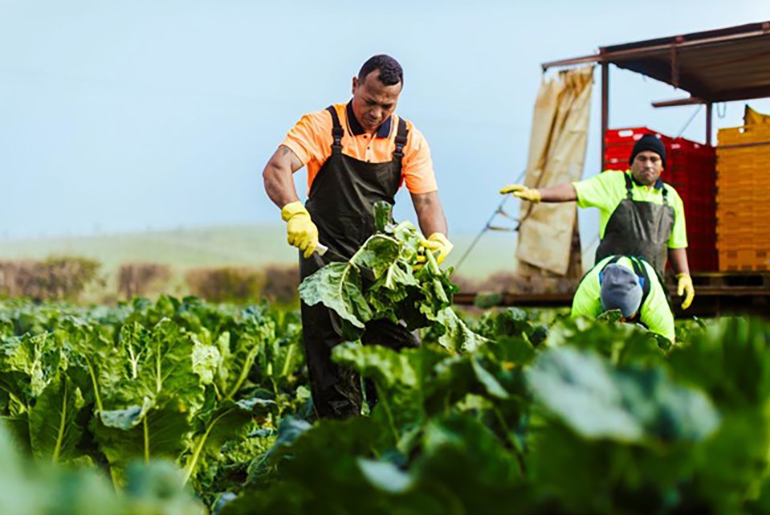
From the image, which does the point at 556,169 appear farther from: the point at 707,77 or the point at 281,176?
the point at 281,176

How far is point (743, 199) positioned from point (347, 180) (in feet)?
22.0

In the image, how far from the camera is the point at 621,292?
19.0 ft

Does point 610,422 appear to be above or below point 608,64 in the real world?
below

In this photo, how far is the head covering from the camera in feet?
18.9

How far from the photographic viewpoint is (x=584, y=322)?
8.32 ft

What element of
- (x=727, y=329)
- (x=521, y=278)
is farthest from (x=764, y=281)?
(x=727, y=329)

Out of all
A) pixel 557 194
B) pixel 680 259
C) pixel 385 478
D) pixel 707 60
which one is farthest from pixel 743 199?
pixel 385 478

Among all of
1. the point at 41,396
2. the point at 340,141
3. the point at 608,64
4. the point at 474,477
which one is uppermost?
the point at 608,64

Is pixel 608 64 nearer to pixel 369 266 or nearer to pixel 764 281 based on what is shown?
pixel 764 281

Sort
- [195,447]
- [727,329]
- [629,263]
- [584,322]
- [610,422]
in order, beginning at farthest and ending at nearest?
[629,263], [195,447], [584,322], [727,329], [610,422]

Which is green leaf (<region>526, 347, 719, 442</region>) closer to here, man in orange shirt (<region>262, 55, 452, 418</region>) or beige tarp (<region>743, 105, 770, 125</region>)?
man in orange shirt (<region>262, 55, 452, 418</region>)

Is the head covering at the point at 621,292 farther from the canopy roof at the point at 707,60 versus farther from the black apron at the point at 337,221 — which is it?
the canopy roof at the point at 707,60

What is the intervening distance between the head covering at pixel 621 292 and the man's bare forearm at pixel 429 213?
3.38 feet

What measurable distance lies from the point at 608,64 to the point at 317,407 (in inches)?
293
